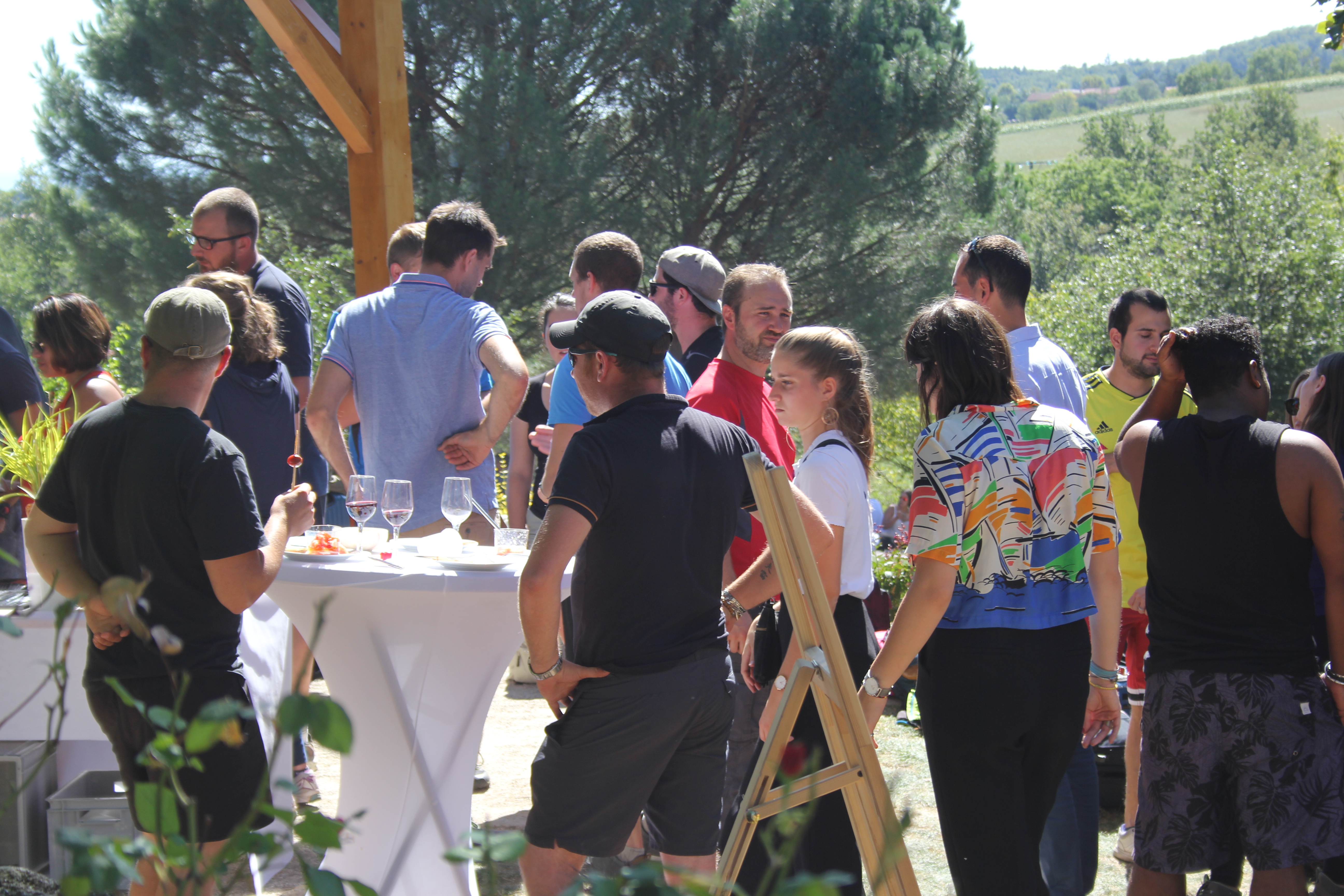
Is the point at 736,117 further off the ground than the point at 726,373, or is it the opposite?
the point at 736,117

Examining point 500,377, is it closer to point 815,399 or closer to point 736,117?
point 815,399

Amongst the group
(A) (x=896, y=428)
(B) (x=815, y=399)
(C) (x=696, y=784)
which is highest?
(B) (x=815, y=399)

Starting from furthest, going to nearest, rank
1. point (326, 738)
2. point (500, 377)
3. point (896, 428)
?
point (896, 428) < point (500, 377) < point (326, 738)

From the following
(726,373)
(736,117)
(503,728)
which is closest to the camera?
(726,373)

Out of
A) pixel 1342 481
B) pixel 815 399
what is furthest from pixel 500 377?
pixel 1342 481

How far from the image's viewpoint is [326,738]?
738 millimetres

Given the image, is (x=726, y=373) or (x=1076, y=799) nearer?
(x=1076, y=799)

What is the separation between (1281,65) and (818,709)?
117m

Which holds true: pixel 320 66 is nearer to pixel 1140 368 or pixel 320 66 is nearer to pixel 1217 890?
pixel 1140 368

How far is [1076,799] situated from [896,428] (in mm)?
15665

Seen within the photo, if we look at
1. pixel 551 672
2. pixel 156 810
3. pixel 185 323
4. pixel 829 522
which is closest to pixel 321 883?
pixel 156 810

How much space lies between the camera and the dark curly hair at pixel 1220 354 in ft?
7.83

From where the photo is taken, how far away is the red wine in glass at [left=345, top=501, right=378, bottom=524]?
279 cm

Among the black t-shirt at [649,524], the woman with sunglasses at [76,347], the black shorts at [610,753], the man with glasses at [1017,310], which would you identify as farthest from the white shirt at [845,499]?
the woman with sunglasses at [76,347]
